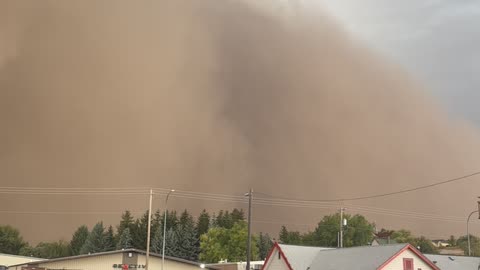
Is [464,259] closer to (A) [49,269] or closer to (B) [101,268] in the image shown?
(B) [101,268]

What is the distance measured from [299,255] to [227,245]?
55283mm

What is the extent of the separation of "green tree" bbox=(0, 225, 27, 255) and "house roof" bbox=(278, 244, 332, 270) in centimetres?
10989

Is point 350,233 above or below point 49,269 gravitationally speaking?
above

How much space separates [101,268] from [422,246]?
93.3 m

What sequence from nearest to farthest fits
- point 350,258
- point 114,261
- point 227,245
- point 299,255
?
1. point 350,258
2. point 299,255
3. point 114,261
4. point 227,245

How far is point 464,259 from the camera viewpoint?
184 feet

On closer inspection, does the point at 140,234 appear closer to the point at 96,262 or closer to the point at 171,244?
the point at 171,244

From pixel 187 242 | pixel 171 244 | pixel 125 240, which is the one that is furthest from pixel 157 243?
pixel 125 240

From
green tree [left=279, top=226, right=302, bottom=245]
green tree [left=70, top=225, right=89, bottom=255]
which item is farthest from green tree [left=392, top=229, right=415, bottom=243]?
green tree [left=70, top=225, right=89, bottom=255]

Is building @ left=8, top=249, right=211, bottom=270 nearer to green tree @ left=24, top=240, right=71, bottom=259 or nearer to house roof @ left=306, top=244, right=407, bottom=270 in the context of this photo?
house roof @ left=306, top=244, right=407, bottom=270

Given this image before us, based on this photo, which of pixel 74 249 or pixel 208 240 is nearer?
pixel 208 240

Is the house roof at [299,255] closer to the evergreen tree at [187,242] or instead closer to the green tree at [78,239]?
the evergreen tree at [187,242]

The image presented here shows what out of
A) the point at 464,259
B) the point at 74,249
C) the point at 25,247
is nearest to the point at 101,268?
the point at 464,259

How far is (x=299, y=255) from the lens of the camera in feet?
179
